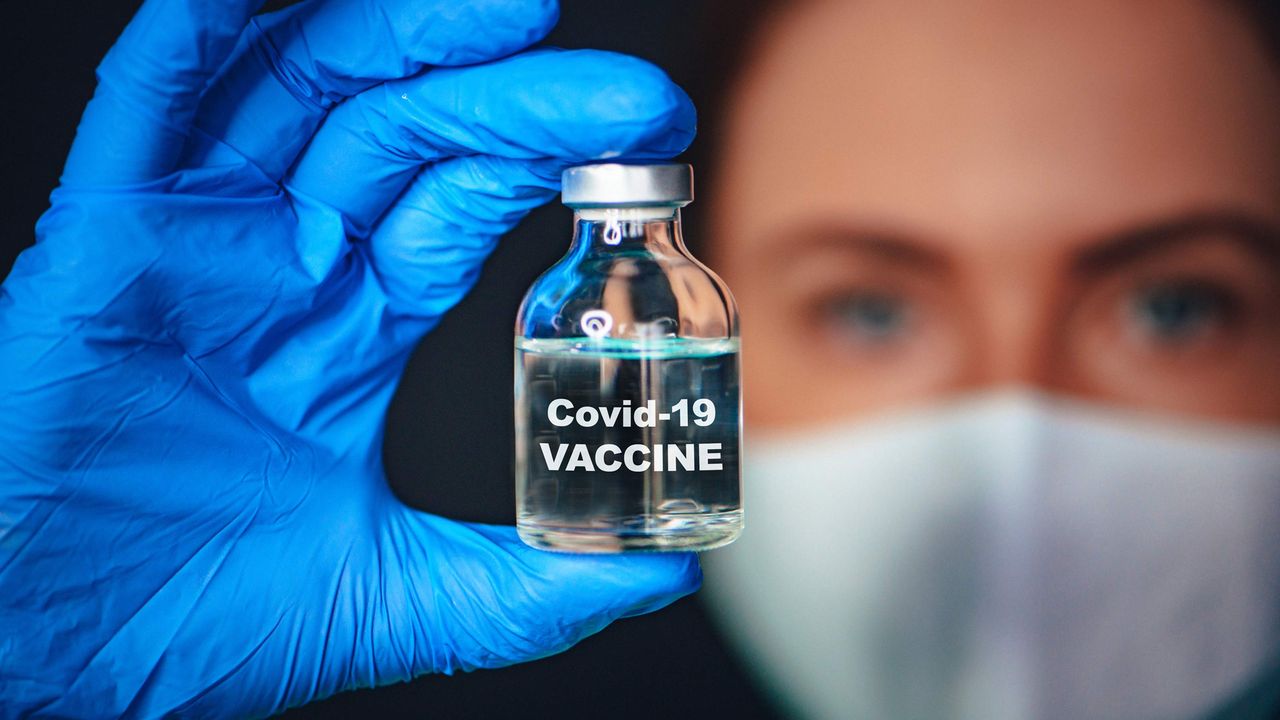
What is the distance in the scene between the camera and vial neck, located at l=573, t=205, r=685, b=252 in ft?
4.36

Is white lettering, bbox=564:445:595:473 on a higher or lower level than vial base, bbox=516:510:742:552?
higher

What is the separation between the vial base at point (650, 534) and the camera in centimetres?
130

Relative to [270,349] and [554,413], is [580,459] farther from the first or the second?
[270,349]

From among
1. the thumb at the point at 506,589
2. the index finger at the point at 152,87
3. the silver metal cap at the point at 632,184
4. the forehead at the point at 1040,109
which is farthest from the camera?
the forehead at the point at 1040,109

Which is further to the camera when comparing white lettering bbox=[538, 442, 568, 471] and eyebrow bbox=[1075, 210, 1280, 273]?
eyebrow bbox=[1075, 210, 1280, 273]

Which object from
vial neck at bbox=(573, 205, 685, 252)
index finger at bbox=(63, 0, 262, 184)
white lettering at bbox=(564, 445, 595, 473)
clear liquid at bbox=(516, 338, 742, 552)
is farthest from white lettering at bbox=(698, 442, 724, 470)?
index finger at bbox=(63, 0, 262, 184)

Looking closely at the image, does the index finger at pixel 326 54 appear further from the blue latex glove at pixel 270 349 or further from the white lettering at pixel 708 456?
the white lettering at pixel 708 456

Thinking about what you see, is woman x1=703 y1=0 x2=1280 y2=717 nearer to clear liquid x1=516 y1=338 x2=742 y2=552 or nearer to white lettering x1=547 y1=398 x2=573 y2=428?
clear liquid x1=516 y1=338 x2=742 y2=552

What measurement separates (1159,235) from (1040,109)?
0.27 meters

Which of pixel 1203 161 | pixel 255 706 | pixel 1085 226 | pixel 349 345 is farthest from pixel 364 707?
pixel 1203 161

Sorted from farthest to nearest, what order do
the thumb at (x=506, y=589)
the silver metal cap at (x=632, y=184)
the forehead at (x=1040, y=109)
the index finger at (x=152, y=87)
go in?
the forehead at (x=1040, y=109), the thumb at (x=506, y=589), the index finger at (x=152, y=87), the silver metal cap at (x=632, y=184)

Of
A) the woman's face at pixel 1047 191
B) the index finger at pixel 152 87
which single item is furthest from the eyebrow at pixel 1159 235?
the index finger at pixel 152 87

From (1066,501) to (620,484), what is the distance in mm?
915

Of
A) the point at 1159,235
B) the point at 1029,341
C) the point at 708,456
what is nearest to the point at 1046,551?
the point at 1029,341
